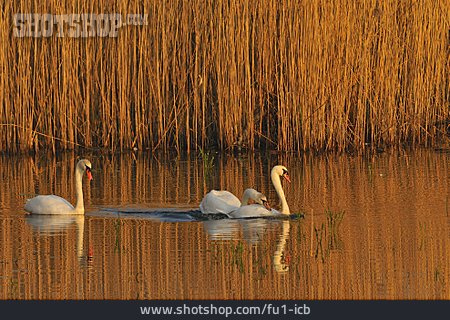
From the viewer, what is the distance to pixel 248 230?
10523mm

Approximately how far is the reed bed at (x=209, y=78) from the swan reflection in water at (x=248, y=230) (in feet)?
14.7

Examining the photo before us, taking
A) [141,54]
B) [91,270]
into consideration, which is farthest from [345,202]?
[141,54]

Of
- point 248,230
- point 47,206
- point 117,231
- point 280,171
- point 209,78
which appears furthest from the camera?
point 209,78

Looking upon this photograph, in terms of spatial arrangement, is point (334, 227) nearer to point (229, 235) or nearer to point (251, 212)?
point (229, 235)

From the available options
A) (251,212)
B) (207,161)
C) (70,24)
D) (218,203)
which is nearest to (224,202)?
(218,203)

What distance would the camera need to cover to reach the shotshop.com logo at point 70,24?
15383mm

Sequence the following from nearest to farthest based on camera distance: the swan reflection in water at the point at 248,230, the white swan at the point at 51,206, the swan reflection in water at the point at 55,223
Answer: the swan reflection in water at the point at 248,230 < the swan reflection in water at the point at 55,223 < the white swan at the point at 51,206

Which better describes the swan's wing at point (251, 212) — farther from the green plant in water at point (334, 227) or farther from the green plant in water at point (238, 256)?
the green plant in water at point (238, 256)

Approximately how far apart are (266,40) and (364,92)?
1.28 m

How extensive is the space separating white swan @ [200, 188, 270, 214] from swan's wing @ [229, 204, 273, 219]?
0.29 feet

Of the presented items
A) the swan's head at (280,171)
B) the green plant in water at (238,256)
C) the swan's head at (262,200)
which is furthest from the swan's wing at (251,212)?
the green plant in water at (238,256)

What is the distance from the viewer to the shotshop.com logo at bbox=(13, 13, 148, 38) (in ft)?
50.5

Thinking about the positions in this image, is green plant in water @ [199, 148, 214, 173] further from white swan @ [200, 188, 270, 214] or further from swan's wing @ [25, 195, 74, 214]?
swan's wing @ [25, 195, 74, 214]

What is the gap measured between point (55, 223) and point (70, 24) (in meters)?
4.81
